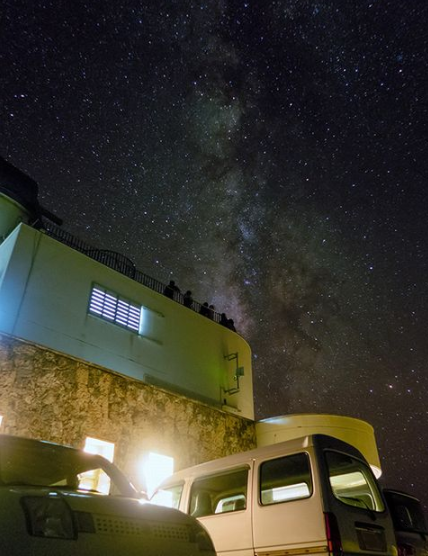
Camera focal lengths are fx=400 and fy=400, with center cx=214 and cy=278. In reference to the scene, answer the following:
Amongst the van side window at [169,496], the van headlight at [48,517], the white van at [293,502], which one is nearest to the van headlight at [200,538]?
the van headlight at [48,517]

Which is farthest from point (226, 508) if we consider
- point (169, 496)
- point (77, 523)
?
point (77, 523)

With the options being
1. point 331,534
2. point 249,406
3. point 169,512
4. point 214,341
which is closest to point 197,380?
point 214,341

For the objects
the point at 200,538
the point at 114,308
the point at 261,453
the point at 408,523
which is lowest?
the point at 200,538

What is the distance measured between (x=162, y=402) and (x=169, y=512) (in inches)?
361

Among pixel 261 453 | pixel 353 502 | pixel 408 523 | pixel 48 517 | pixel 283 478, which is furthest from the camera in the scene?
pixel 408 523

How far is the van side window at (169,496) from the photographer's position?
6494mm

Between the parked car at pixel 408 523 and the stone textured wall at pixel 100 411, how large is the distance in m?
6.50

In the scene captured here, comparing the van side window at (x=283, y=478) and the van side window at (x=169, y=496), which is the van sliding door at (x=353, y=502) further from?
the van side window at (x=169, y=496)

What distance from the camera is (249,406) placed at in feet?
58.6

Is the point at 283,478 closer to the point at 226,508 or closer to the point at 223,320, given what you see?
the point at 226,508

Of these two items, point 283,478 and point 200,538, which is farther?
point 283,478

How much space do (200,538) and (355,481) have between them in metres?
3.67

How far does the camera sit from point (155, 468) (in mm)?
10750

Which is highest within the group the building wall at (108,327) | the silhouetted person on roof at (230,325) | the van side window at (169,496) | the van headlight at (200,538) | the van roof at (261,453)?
the silhouetted person on roof at (230,325)
